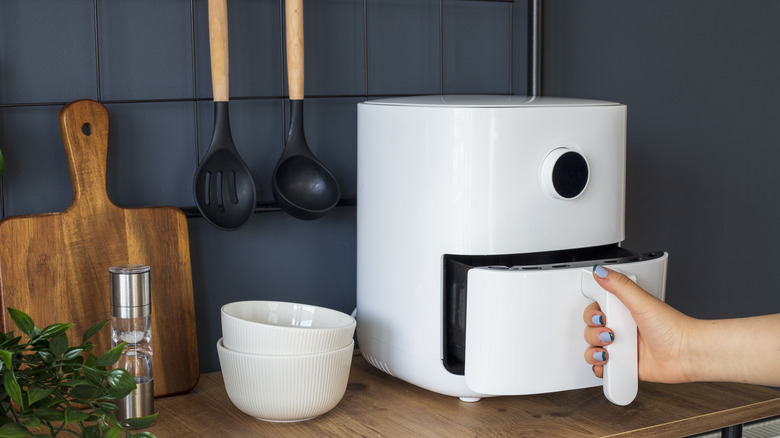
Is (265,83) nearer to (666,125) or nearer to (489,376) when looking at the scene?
(489,376)

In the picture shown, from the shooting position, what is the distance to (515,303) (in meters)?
0.87

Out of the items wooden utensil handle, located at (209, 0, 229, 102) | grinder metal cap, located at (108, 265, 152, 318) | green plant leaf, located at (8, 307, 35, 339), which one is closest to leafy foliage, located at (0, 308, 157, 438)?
green plant leaf, located at (8, 307, 35, 339)

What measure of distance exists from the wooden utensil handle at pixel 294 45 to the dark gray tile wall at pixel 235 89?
7cm

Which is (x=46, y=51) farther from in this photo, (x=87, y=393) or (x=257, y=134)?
(x=87, y=393)

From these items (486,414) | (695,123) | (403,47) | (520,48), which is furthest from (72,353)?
(695,123)

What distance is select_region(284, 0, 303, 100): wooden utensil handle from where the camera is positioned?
1.05 m

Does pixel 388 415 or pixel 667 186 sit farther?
pixel 667 186

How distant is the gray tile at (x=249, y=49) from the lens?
1.08 meters

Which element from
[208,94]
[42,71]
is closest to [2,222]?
[42,71]

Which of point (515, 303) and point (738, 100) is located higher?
point (738, 100)

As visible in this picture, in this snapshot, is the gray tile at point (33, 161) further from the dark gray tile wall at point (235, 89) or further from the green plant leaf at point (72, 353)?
the green plant leaf at point (72, 353)

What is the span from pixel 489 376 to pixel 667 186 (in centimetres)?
76

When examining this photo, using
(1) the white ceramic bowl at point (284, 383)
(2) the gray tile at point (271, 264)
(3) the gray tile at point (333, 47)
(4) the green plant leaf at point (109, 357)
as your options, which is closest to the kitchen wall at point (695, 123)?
(3) the gray tile at point (333, 47)

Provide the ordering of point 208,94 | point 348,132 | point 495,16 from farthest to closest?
point 495,16 → point 348,132 → point 208,94
